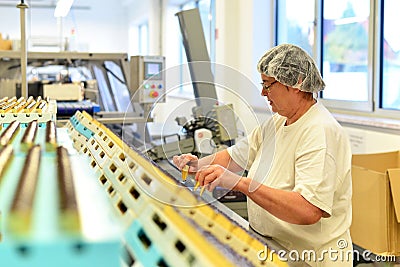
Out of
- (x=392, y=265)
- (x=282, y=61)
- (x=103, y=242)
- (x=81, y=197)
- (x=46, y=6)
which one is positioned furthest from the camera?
(x=46, y=6)

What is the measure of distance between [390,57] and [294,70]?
2014 mm

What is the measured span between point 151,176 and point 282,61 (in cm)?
91

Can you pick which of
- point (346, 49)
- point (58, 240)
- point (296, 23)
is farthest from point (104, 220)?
point (296, 23)

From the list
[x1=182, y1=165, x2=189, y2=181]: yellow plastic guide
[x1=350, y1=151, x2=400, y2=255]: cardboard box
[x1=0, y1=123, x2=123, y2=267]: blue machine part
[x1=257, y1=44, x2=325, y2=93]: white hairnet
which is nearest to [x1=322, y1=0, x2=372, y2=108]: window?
[x1=350, y1=151, x2=400, y2=255]: cardboard box

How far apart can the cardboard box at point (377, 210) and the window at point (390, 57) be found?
1121mm

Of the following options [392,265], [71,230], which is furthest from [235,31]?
[71,230]

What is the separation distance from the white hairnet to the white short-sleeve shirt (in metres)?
0.08

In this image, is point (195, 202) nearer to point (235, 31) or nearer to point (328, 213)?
point (328, 213)

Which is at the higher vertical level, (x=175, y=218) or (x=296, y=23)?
(x=296, y=23)

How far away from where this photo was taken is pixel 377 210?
226 centimetres

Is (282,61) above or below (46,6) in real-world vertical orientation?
below

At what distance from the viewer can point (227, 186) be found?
4.52 ft

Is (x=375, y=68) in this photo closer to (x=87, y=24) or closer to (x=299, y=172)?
(x=299, y=172)

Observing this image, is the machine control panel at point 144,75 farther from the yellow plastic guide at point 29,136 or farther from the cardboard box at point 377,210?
the yellow plastic guide at point 29,136
